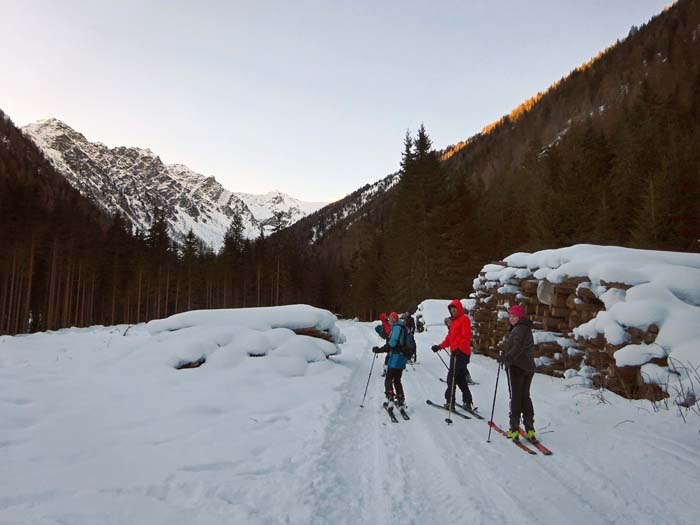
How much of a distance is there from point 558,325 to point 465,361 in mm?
5485

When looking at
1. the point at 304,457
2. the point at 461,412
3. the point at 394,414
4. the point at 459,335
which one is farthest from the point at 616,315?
the point at 304,457

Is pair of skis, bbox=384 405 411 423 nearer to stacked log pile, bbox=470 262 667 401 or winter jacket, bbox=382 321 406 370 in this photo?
winter jacket, bbox=382 321 406 370

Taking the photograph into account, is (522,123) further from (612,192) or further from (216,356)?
(216,356)

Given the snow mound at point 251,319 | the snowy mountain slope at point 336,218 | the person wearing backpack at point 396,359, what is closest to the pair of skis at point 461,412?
the person wearing backpack at point 396,359

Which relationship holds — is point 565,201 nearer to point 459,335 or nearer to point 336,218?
point 459,335

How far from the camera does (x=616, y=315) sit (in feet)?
25.4

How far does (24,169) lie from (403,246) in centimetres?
10039

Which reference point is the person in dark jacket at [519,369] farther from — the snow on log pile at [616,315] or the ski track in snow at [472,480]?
the snow on log pile at [616,315]

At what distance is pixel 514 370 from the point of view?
19.3 ft

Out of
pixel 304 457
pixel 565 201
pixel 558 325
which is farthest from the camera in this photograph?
pixel 565 201

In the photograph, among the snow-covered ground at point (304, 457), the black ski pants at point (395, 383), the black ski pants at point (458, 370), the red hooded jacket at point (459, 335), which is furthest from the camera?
the red hooded jacket at point (459, 335)

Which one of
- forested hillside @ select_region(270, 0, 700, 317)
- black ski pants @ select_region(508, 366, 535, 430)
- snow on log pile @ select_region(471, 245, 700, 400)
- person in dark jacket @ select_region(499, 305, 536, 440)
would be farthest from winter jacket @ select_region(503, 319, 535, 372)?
forested hillside @ select_region(270, 0, 700, 317)

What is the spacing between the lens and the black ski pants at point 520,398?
563 cm

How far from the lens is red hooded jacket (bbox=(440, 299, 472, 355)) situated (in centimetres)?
768
